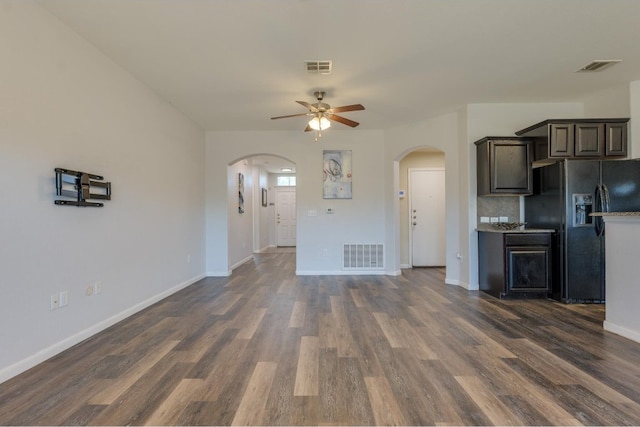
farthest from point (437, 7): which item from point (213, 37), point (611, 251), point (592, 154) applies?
point (592, 154)

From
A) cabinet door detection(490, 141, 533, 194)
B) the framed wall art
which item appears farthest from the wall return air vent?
cabinet door detection(490, 141, 533, 194)

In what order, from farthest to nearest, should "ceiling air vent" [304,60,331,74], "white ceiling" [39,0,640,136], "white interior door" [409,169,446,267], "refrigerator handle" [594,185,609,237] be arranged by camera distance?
1. "white interior door" [409,169,446,267]
2. "refrigerator handle" [594,185,609,237]
3. "ceiling air vent" [304,60,331,74]
4. "white ceiling" [39,0,640,136]

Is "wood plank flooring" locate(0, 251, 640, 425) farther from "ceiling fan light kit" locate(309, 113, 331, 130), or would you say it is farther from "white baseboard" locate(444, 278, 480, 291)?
"ceiling fan light kit" locate(309, 113, 331, 130)

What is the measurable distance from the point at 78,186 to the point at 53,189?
0.21 meters

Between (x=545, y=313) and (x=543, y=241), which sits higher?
(x=543, y=241)

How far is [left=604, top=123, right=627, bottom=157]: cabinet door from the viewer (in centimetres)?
368

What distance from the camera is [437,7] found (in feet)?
7.57

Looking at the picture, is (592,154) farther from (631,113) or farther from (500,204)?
(500,204)

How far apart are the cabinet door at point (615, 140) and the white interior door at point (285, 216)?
27.8 feet

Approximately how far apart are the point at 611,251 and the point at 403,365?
2294 mm

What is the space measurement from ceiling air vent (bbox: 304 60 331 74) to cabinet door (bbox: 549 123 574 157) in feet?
9.28

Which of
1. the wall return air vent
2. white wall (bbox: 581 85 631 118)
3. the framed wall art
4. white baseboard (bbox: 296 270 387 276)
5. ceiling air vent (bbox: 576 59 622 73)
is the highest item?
ceiling air vent (bbox: 576 59 622 73)

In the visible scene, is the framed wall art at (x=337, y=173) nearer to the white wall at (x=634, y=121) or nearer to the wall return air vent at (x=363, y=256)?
the wall return air vent at (x=363, y=256)

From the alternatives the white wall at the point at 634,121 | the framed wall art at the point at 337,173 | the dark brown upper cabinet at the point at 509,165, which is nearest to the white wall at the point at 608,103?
the white wall at the point at 634,121
